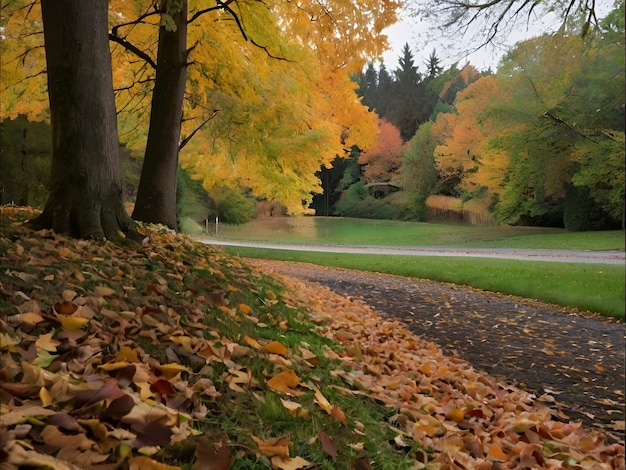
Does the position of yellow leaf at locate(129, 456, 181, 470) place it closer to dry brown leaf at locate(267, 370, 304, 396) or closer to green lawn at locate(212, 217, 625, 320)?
dry brown leaf at locate(267, 370, 304, 396)

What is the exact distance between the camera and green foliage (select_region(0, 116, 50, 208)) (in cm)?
1547

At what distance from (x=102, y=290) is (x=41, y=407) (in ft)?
5.10

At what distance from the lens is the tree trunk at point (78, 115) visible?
4.34 m

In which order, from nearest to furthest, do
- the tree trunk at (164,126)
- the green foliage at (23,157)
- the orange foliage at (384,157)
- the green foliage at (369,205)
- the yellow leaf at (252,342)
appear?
the yellow leaf at (252,342), the tree trunk at (164,126), the green foliage at (23,157), the green foliage at (369,205), the orange foliage at (384,157)

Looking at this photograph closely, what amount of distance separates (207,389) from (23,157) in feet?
54.3

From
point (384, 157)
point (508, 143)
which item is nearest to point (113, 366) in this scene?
point (508, 143)

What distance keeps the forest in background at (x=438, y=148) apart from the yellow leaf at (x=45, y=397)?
147cm

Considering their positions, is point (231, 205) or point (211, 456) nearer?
point (211, 456)

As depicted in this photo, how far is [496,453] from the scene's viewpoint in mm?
2287

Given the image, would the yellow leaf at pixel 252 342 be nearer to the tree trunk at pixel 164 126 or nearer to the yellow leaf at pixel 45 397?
the yellow leaf at pixel 45 397

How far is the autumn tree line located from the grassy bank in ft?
4.72

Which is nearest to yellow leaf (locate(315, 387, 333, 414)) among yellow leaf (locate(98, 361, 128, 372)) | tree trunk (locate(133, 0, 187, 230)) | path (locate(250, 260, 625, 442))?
yellow leaf (locate(98, 361, 128, 372))

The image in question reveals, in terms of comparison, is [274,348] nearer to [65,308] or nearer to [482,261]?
[65,308]

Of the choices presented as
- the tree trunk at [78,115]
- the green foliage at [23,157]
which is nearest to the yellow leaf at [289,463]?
the tree trunk at [78,115]
